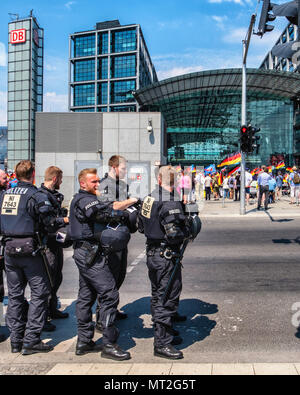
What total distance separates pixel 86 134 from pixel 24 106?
74.7m

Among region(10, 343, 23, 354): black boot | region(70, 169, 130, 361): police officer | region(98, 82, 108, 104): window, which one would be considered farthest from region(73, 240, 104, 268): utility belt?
region(98, 82, 108, 104): window

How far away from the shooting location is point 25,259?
421 centimetres

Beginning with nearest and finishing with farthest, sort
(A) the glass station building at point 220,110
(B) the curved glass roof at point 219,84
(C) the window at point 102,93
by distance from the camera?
(B) the curved glass roof at point 219,84
(A) the glass station building at point 220,110
(C) the window at point 102,93

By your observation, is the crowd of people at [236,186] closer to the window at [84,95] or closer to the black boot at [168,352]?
the black boot at [168,352]

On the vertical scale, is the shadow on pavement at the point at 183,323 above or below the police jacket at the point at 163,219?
below

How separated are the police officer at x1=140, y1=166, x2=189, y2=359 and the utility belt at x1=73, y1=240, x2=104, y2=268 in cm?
54

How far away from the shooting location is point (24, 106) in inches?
3669

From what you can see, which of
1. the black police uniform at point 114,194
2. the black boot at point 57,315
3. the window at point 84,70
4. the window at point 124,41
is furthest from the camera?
the window at point 84,70

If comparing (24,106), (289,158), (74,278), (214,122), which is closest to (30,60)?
(24,106)

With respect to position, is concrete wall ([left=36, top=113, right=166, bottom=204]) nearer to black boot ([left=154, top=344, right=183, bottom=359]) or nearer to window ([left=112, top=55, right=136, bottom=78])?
black boot ([left=154, top=344, right=183, bottom=359])

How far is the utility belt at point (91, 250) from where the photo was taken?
4.04 metres

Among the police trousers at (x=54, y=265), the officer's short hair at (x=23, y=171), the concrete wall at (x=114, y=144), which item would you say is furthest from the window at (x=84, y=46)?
the officer's short hair at (x=23, y=171)

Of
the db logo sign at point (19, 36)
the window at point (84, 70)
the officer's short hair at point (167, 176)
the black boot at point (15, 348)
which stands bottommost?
the black boot at point (15, 348)

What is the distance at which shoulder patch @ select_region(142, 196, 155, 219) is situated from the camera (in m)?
→ 4.21
